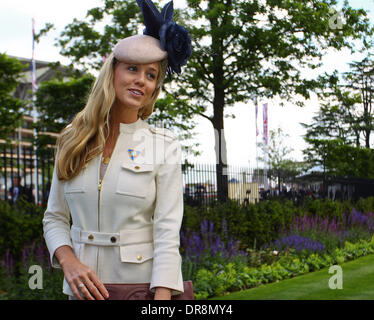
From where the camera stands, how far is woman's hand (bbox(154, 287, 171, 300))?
180 cm

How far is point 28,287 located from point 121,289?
4813mm

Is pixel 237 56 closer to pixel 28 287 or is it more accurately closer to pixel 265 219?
pixel 265 219

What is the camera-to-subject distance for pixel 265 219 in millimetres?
10938

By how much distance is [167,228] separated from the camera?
186 cm

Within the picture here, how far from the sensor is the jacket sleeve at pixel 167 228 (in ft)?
6.01

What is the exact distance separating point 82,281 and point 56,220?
0.33m

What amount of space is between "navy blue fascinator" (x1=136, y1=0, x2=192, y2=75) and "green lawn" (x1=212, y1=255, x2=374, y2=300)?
4.81 meters

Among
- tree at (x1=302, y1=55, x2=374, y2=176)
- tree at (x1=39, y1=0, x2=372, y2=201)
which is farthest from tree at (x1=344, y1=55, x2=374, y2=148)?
tree at (x1=39, y1=0, x2=372, y2=201)

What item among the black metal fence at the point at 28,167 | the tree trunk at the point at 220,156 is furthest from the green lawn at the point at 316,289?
the tree trunk at the point at 220,156

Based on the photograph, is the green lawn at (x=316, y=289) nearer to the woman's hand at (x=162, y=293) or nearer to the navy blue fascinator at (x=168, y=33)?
the woman's hand at (x=162, y=293)

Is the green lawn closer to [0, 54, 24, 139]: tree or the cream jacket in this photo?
the cream jacket

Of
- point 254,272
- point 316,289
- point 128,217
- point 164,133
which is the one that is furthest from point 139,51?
point 254,272

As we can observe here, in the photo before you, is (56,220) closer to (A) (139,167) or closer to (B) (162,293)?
(A) (139,167)
